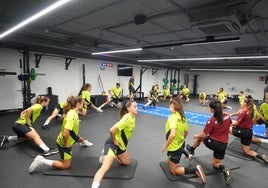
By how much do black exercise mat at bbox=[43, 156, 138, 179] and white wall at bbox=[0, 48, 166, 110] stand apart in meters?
5.76

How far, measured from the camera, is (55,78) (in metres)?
8.84

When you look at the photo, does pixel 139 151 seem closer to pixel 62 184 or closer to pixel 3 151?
pixel 62 184

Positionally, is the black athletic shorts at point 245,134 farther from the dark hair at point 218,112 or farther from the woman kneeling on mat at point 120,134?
the woman kneeling on mat at point 120,134

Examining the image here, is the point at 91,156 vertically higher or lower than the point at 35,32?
lower

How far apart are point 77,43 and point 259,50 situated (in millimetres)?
7088

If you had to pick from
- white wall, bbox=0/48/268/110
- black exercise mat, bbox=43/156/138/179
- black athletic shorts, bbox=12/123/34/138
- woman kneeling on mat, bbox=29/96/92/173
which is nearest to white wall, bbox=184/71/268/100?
white wall, bbox=0/48/268/110

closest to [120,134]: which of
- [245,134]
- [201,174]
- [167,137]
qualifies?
[167,137]

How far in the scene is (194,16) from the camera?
3.48m

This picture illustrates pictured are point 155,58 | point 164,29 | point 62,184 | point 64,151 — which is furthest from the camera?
point 155,58

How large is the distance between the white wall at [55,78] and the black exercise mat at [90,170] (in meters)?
5.76

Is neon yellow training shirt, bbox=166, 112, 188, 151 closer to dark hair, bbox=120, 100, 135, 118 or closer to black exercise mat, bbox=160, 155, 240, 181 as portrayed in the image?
black exercise mat, bbox=160, 155, 240, 181

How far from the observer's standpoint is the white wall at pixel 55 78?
23.8 feet

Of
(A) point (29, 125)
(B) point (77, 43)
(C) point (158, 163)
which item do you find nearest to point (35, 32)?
(B) point (77, 43)

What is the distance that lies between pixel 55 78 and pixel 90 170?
22.7ft
